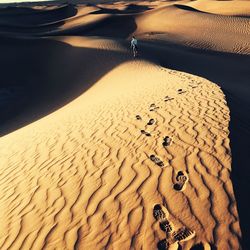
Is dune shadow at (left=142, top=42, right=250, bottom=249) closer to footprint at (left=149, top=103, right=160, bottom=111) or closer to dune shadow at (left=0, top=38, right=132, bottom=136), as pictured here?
footprint at (left=149, top=103, right=160, bottom=111)

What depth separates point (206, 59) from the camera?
2047cm

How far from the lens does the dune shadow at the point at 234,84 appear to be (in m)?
5.13

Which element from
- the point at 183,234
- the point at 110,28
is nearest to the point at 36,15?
the point at 110,28

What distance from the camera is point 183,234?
4414 millimetres

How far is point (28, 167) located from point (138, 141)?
2465 millimetres

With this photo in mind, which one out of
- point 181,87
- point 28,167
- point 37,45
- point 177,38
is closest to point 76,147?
point 28,167

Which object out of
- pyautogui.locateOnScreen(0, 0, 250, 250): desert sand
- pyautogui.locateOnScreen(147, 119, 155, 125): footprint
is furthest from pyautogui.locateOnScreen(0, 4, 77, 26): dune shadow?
pyautogui.locateOnScreen(147, 119, 155, 125): footprint

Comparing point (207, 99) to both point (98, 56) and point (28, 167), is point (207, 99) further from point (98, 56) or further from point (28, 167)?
point (98, 56)

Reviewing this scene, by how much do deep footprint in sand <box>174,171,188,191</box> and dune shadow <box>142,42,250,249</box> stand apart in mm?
724

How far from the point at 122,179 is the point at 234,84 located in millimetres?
10333

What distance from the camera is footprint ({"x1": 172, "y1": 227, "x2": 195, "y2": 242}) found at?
4340mm

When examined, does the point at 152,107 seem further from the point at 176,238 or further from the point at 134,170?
the point at 176,238

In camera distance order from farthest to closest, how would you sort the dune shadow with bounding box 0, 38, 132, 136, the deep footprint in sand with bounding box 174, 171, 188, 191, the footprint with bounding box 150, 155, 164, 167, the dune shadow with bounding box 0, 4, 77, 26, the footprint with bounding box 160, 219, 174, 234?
the dune shadow with bounding box 0, 4, 77, 26 → the dune shadow with bounding box 0, 38, 132, 136 → the footprint with bounding box 150, 155, 164, 167 → the deep footprint in sand with bounding box 174, 171, 188, 191 → the footprint with bounding box 160, 219, 174, 234

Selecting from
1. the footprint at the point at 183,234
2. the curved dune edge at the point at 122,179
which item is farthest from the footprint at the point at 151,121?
the footprint at the point at 183,234
